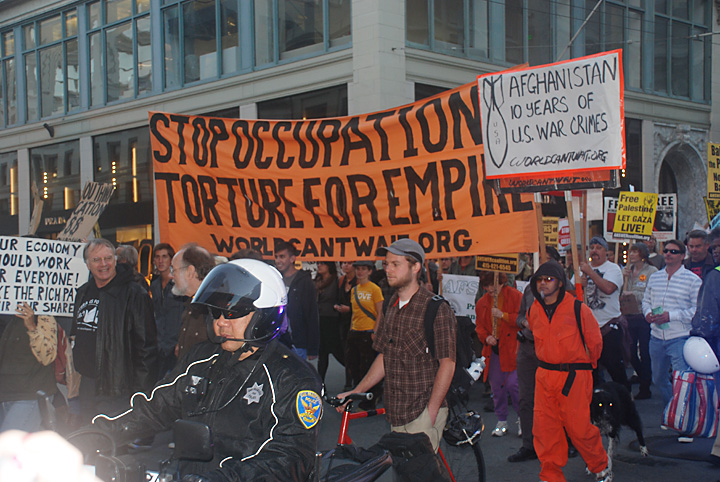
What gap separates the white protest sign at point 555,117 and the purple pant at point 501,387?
8.50 feet

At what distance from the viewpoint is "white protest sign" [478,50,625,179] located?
219 inches

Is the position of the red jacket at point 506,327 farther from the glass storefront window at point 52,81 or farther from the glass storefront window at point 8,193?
the glass storefront window at point 8,193

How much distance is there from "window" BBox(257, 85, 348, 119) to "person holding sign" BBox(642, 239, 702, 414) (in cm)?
1073

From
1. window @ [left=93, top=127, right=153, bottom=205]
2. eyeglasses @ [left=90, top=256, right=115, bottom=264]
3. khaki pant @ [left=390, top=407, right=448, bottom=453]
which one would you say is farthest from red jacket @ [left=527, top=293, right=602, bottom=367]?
window @ [left=93, top=127, right=153, bottom=205]

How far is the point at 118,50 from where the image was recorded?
2312cm

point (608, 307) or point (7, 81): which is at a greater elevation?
point (7, 81)

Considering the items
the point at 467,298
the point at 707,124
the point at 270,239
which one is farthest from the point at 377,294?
the point at 707,124

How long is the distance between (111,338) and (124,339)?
0.10 metres

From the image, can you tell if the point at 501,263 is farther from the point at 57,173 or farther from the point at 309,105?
the point at 57,173

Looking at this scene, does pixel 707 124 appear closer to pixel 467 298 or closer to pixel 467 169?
pixel 467 298

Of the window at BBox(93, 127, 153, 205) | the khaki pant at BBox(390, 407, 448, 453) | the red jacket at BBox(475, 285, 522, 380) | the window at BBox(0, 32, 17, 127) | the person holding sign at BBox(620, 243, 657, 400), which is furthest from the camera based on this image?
the window at BBox(0, 32, 17, 127)

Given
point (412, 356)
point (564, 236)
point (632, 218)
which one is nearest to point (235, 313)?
point (412, 356)

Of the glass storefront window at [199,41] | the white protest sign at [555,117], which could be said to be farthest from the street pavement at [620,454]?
the glass storefront window at [199,41]

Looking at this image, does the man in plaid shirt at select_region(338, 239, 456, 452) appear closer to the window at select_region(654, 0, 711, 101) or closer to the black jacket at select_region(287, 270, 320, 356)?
the black jacket at select_region(287, 270, 320, 356)
